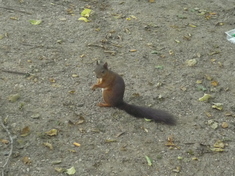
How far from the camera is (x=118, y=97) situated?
4.41 metres

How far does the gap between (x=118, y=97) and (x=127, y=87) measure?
570mm

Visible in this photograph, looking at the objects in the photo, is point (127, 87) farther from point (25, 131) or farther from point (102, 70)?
point (25, 131)

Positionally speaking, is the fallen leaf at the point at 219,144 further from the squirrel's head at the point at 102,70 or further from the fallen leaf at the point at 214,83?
the squirrel's head at the point at 102,70

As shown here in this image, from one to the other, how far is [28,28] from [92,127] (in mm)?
2287

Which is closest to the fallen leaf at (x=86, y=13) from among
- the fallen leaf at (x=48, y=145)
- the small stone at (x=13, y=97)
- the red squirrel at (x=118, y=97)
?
the red squirrel at (x=118, y=97)

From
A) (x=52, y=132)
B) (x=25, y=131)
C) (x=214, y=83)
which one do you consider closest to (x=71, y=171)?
(x=52, y=132)

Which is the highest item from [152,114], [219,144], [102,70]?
[102,70]

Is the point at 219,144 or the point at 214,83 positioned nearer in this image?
the point at 219,144

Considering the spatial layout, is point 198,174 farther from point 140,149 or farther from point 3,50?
point 3,50

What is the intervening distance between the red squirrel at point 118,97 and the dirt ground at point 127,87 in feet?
0.25

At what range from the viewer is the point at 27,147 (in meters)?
3.88

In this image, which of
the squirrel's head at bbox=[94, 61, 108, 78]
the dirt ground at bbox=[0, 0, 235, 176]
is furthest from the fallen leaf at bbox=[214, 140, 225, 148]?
the squirrel's head at bbox=[94, 61, 108, 78]

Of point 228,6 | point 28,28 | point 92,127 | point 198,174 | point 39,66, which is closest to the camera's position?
point 198,174

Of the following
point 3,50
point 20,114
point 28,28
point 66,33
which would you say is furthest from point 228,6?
point 20,114
